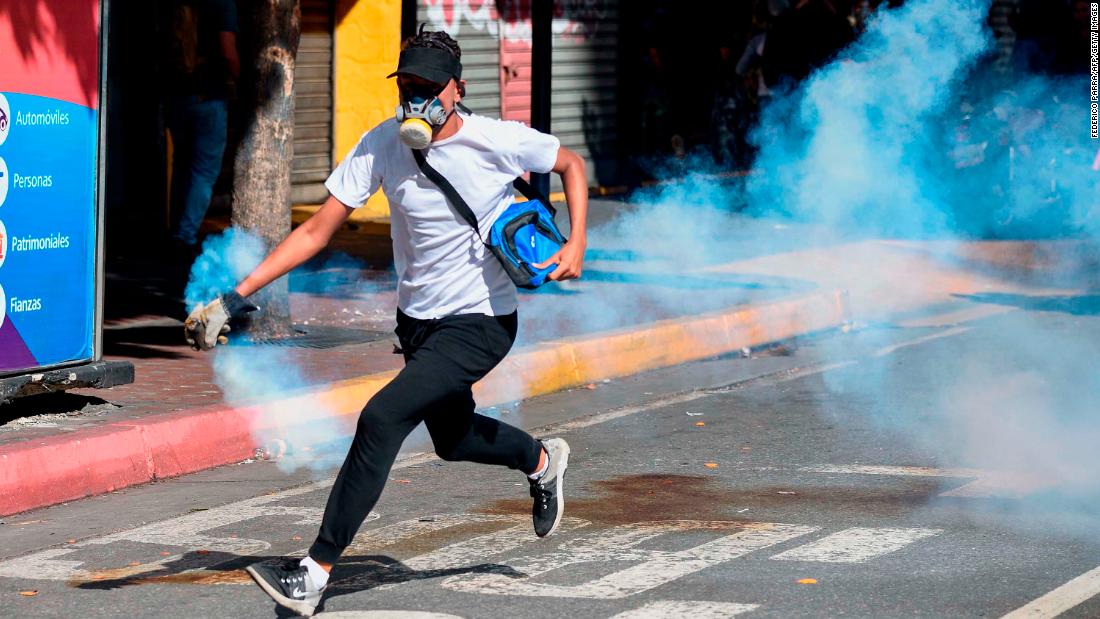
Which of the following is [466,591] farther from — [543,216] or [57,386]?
[57,386]

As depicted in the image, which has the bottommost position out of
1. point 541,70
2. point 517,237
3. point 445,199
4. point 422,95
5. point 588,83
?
point 588,83

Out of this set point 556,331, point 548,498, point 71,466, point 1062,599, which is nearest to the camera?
point 1062,599

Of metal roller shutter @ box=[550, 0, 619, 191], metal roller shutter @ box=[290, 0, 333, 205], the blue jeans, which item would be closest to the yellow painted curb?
the blue jeans

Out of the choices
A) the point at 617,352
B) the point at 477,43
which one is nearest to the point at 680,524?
the point at 617,352

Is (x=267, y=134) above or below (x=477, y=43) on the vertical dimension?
below

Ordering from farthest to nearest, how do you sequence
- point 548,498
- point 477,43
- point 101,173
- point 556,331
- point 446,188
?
point 477,43 → point 556,331 → point 101,173 → point 548,498 → point 446,188

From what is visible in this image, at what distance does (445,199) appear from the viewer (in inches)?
220

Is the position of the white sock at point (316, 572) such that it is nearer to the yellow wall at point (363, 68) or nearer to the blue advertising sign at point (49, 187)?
the blue advertising sign at point (49, 187)

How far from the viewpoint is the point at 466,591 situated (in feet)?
18.5

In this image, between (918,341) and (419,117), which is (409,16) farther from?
(419,117)

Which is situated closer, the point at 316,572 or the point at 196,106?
the point at 316,572

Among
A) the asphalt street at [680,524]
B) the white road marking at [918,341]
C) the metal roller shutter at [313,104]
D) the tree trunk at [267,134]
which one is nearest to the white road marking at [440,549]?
the asphalt street at [680,524]

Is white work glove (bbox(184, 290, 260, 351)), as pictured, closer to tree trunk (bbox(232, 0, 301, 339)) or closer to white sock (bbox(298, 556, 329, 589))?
white sock (bbox(298, 556, 329, 589))

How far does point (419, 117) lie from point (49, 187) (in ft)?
9.28
